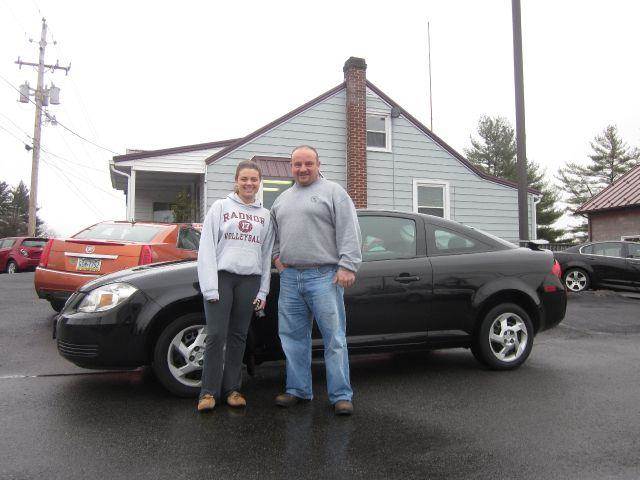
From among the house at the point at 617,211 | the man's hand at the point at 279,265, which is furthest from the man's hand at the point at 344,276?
the house at the point at 617,211

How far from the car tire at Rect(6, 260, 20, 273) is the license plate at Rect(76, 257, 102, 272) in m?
15.7

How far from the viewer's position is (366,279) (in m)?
4.60

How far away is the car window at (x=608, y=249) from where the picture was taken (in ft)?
43.0

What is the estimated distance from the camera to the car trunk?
6.54 m

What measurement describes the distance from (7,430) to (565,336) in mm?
6410

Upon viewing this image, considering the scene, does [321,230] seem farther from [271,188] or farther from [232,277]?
[271,188]

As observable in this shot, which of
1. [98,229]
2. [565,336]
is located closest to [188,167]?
[98,229]

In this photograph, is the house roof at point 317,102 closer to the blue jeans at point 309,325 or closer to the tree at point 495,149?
the blue jeans at point 309,325

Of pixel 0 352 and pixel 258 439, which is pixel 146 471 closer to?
pixel 258 439

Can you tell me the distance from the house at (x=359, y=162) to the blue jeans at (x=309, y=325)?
30.1 ft

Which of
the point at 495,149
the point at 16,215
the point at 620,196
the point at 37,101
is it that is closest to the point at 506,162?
the point at 495,149

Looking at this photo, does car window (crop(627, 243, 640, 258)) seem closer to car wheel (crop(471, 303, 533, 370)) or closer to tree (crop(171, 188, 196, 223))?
car wheel (crop(471, 303, 533, 370))

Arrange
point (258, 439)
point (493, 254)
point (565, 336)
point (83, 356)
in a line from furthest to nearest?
point (565, 336)
point (493, 254)
point (83, 356)
point (258, 439)

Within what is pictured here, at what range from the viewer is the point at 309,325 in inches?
159
